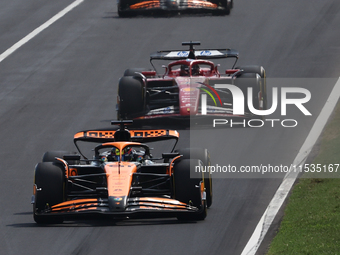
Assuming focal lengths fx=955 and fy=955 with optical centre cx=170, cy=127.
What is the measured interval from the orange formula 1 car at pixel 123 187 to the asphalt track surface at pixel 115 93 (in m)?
0.43

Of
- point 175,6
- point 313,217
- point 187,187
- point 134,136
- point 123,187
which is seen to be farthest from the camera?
point 175,6

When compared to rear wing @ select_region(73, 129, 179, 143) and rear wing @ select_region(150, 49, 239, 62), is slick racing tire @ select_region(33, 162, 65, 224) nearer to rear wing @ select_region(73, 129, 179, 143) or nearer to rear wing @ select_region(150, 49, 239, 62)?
rear wing @ select_region(73, 129, 179, 143)

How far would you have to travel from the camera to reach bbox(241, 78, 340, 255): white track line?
54.8 ft

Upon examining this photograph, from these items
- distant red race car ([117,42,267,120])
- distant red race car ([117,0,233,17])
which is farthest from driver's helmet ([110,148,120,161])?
distant red race car ([117,0,233,17])

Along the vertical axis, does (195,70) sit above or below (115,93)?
above

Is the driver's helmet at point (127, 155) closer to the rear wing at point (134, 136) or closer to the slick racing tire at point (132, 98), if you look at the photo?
the rear wing at point (134, 136)

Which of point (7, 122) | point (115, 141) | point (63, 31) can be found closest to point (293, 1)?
point (63, 31)

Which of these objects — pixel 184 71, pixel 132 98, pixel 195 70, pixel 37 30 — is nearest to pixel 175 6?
pixel 37 30

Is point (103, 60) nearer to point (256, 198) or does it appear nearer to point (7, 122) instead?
point (7, 122)

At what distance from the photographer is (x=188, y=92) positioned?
25.9m

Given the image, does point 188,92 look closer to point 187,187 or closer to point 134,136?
point 134,136

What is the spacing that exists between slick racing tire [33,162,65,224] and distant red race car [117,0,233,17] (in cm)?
2214

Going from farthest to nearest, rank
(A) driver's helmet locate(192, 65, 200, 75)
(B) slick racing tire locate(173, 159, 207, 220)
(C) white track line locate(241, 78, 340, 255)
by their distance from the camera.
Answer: (A) driver's helmet locate(192, 65, 200, 75) < (B) slick racing tire locate(173, 159, 207, 220) < (C) white track line locate(241, 78, 340, 255)

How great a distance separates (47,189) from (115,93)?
540 inches
